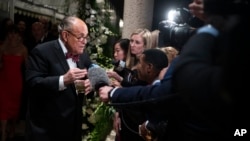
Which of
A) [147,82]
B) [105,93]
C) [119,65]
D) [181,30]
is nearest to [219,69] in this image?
[181,30]

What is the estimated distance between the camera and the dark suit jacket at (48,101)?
2.88m

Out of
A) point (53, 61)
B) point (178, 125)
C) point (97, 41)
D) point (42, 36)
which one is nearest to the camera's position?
point (178, 125)

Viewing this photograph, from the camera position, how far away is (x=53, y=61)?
115 inches

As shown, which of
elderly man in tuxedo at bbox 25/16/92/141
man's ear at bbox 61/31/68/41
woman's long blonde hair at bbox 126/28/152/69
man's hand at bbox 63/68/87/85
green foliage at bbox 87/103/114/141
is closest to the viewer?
man's hand at bbox 63/68/87/85

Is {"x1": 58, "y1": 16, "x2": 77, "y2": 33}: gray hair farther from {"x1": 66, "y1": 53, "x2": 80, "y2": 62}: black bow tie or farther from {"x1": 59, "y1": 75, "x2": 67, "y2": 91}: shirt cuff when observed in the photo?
{"x1": 59, "y1": 75, "x2": 67, "y2": 91}: shirt cuff

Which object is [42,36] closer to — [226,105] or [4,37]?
[4,37]

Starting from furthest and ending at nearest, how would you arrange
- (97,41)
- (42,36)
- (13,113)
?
(42,36), (13,113), (97,41)

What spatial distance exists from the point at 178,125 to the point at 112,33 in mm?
3620

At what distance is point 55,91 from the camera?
Answer: 285cm

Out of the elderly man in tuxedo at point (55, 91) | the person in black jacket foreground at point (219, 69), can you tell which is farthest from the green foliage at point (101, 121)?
the person in black jacket foreground at point (219, 69)

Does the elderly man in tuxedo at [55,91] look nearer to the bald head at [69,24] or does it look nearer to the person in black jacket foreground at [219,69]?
the bald head at [69,24]

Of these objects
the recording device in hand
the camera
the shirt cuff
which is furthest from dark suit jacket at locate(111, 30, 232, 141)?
the recording device in hand

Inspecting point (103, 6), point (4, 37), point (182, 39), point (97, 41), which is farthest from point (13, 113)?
point (182, 39)

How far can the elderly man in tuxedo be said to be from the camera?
9.45 feet
